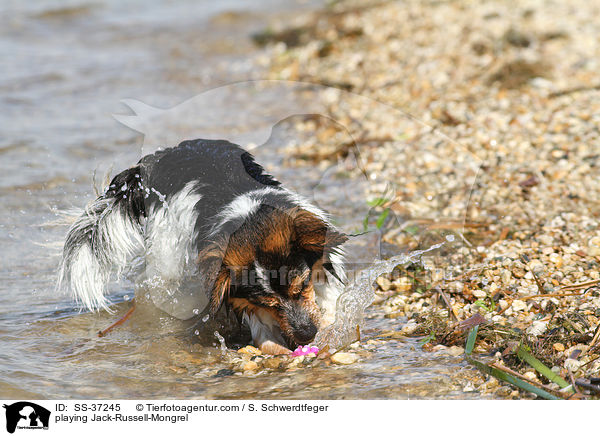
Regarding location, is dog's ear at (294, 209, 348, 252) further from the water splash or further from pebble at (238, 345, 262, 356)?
pebble at (238, 345, 262, 356)

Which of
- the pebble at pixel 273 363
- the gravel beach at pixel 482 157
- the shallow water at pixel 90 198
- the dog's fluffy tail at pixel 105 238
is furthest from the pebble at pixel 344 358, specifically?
the dog's fluffy tail at pixel 105 238

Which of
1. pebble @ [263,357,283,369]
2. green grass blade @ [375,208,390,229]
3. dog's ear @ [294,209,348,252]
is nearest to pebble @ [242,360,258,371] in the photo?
pebble @ [263,357,283,369]

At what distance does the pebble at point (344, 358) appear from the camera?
401cm

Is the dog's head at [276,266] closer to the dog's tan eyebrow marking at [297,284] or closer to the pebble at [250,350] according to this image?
the dog's tan eyebrow marking at [297,284]

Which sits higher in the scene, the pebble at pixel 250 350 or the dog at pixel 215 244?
the dog at pixel 215 244

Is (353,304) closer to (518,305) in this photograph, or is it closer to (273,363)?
(273,363)

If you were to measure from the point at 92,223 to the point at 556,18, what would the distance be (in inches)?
291

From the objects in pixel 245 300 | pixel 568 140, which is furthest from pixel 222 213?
pixel 568 140

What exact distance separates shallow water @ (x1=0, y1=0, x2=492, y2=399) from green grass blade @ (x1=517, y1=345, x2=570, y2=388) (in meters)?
0.34

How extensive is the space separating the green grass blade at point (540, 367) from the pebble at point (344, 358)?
0.92 metres

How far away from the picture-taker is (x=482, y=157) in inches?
253

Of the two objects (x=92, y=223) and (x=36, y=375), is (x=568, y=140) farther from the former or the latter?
(x=36, y=375)

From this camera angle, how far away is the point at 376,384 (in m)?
3.70
